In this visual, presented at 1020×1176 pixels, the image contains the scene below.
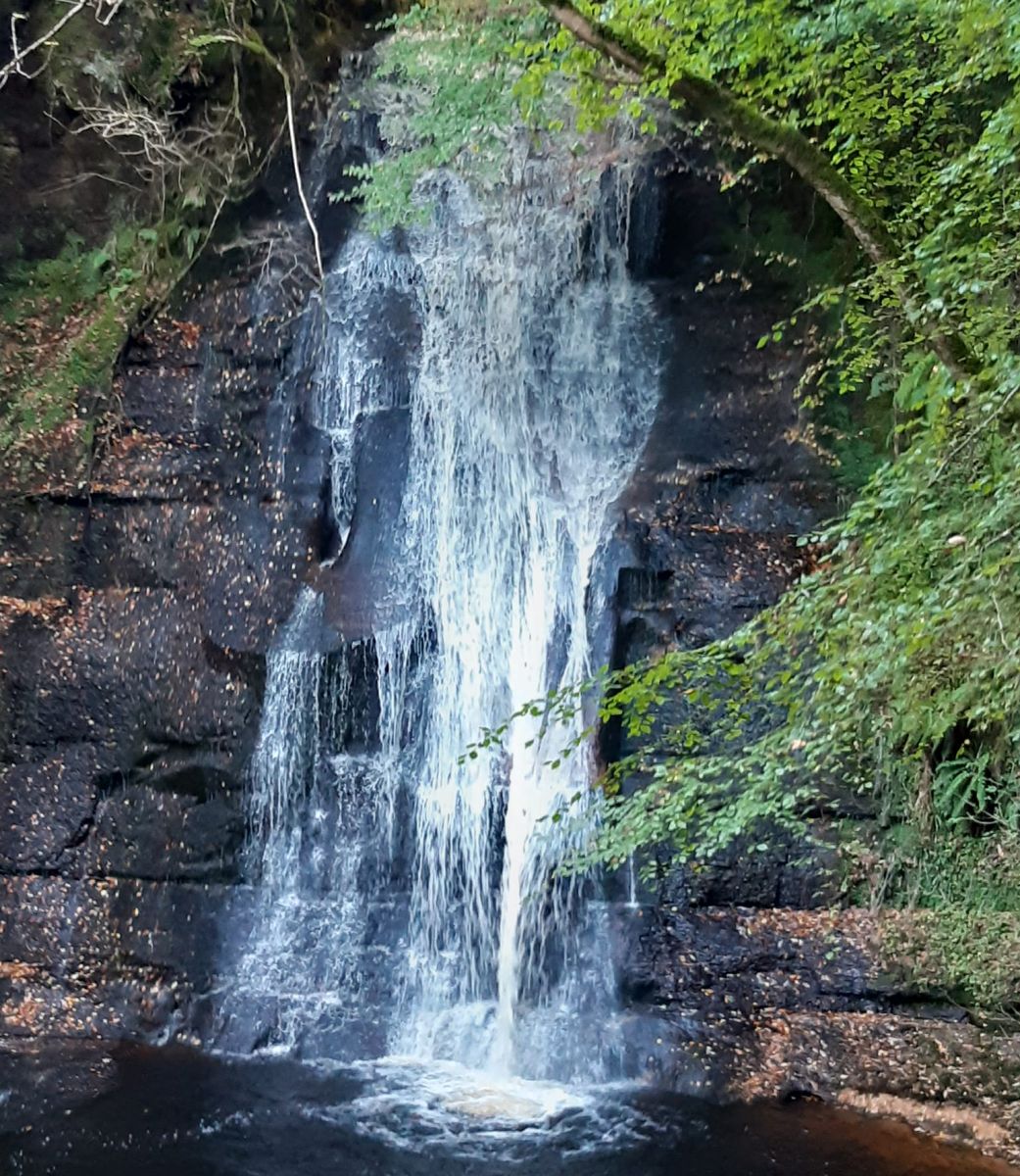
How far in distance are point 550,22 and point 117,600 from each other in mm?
4263

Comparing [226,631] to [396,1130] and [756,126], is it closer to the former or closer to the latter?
[396,1130]

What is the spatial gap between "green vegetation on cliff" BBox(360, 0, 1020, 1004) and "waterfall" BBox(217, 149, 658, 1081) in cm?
64

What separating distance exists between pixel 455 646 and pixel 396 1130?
2734 mm

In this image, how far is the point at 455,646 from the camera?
21.7 ft

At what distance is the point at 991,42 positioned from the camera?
4.23m

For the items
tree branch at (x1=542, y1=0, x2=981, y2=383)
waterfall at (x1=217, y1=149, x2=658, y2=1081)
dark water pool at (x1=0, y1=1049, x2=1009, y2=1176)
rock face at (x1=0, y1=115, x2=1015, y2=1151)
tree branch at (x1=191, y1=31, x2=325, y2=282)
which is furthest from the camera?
tree branch at (x1=191, y1=31, x2=325, y2=282)

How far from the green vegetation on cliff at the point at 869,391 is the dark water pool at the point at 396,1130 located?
112cm

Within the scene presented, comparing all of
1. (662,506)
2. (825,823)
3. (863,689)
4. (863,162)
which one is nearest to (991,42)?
(863,162)

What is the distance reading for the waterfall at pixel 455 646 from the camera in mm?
5988

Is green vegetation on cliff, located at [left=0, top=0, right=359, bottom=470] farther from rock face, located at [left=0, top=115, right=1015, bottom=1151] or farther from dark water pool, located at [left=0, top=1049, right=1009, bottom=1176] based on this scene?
dark water pool, located at [left=0, top=1049, right=1009, bottom=1176]

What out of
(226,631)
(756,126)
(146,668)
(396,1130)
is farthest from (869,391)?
(396,1130)

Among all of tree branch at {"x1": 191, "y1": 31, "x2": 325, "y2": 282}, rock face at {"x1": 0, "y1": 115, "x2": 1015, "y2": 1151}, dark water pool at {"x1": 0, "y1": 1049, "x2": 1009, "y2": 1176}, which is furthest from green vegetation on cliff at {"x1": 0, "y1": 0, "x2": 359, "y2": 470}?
dark water pool at {"x1": 0, "y1": 1049, "x2": 1009, "y2": 1176}

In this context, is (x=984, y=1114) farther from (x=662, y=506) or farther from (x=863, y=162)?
(x=863, y=162)

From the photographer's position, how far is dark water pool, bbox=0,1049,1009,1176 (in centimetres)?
444
